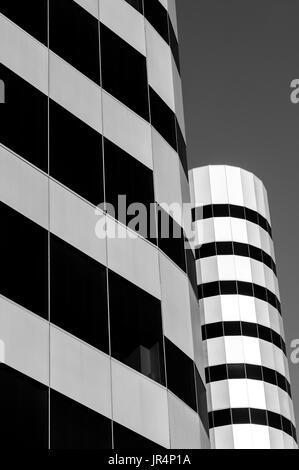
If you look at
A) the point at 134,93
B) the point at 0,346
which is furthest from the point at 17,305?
the point at 134,93

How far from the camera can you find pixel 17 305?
71.1 ft

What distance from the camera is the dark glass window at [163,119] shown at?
30.2 meters

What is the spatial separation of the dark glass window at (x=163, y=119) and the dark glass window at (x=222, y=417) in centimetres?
3753

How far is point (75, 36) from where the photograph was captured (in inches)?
1077

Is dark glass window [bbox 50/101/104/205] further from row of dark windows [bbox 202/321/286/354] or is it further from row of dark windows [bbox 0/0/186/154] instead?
row of dark windows [bbox 202/321/286/354]

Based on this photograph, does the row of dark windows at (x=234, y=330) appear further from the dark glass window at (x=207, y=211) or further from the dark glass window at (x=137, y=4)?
the dark glass window at (x=137, y=4)

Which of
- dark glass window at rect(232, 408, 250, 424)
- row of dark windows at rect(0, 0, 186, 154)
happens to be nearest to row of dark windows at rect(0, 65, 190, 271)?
row of dark windows at rect(0, 0, 186, 154)

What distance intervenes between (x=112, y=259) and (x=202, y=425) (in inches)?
247

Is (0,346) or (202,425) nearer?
(0,346)

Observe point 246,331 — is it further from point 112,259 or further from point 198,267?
point 112,259

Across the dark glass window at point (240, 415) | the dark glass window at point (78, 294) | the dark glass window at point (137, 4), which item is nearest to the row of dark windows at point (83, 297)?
the dark glass window at point (78, 294)

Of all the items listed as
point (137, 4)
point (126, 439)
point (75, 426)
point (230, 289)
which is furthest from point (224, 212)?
point (75, 426)

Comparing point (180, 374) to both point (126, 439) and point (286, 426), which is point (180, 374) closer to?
point (126, 439)
